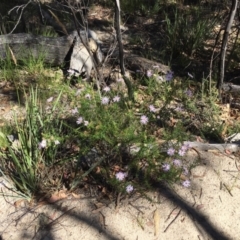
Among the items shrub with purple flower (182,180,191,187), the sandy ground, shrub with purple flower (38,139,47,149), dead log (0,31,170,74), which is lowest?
the sandy ground

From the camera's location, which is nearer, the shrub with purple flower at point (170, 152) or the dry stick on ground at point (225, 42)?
the shrub with purple flower at point (170, 152)

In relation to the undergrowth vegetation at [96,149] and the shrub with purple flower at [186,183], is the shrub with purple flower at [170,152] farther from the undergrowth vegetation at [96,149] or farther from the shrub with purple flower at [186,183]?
the shrub with purple flower at [186,183]

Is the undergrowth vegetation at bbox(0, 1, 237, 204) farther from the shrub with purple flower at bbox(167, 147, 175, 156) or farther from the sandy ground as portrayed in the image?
the sandy ground

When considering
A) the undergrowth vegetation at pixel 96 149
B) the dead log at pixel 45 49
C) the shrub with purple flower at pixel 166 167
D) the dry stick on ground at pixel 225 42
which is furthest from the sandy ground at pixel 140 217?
the dead log at pixel 45 49

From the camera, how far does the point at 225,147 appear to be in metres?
3.32

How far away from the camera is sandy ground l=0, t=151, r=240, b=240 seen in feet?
8.93

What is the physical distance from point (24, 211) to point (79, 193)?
17.0 inches

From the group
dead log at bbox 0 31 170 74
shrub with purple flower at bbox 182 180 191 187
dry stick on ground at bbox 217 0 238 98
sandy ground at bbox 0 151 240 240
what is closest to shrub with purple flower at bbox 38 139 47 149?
sandy ground at bbox 0 151 240 240

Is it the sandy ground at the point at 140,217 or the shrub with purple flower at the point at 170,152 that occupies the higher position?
the shrub with purple flower at the point at 170,152

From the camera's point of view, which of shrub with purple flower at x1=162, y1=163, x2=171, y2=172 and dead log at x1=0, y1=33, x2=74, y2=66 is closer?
shrub with purple flower at x1=162, y1=163, x2=171, y2=172

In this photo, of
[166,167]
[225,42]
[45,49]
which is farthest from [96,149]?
[45,49]

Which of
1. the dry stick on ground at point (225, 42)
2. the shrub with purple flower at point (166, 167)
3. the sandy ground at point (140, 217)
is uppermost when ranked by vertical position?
the dry stick on ground at point (225, 42)

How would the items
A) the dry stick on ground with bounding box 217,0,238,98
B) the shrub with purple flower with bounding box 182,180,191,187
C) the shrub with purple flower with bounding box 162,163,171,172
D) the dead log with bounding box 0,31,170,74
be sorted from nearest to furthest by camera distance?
the shrub with purple flower with bounding box 162,163,171,172
the shrub with purple flower with bounding box 182,180,191,187
the dry stick on ground with bounding box 217,0,238,98
the dead log with bounding box 0,31,170,74

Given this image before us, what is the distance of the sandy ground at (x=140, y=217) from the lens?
2.72 m
